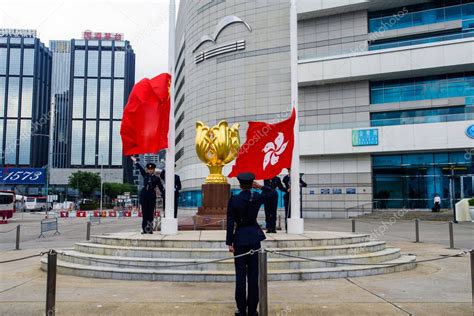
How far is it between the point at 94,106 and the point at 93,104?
2.24 feet

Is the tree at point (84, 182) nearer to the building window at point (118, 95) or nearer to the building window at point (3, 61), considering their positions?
the building window at point (118, 95)

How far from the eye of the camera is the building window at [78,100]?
125 meters

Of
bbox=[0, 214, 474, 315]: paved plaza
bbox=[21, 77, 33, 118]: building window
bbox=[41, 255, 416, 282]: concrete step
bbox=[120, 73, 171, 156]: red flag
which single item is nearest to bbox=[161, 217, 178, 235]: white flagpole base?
bbox=[120, 73, 171, 156]: red flag

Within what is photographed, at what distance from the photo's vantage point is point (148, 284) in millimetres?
7336

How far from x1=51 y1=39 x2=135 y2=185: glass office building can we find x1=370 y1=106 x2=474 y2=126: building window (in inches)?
3928

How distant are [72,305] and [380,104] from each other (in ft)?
102

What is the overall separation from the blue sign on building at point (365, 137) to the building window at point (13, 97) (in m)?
114

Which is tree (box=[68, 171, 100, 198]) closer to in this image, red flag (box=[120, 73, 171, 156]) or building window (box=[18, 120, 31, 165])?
building window (box=[18, 120, 31, 165])

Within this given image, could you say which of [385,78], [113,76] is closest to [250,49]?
[385,78]

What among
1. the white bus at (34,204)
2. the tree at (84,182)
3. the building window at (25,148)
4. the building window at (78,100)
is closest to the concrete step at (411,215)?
the white bus at (34,204)

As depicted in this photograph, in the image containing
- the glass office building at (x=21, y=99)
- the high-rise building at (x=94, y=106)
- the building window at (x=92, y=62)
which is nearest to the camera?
the glass office building at (x=21, y=99)

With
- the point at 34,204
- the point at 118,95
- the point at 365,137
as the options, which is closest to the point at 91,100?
the point at 118,95

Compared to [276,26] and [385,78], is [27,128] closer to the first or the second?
[276,26]

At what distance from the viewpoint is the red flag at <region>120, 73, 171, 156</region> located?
31.9 feet
